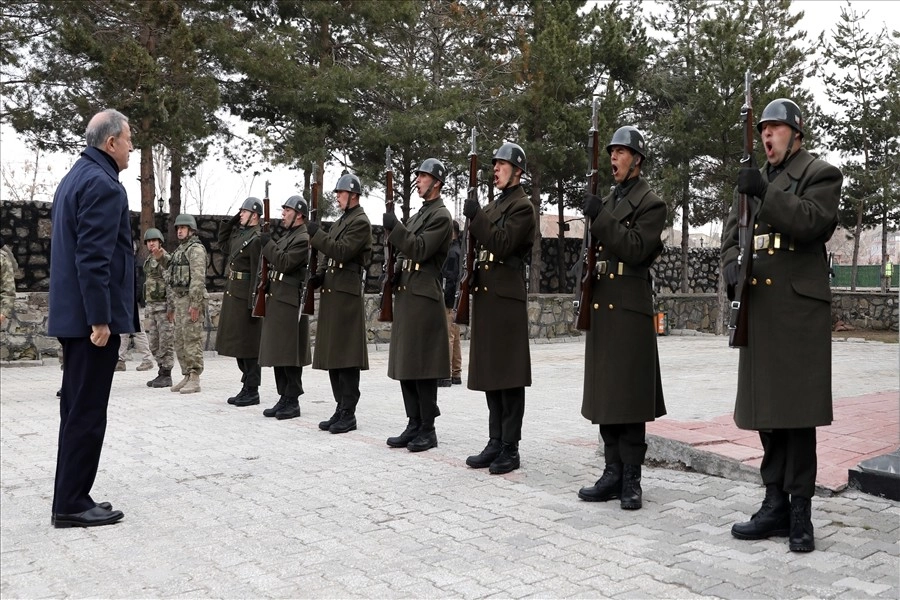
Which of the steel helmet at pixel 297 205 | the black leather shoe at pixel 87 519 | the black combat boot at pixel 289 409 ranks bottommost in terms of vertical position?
the black leather shoe at pixel 87 519

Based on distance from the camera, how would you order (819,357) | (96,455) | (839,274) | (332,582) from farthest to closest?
(839,274) → (96,455) → (819,357) → (332,582)

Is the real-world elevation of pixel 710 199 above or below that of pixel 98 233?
above

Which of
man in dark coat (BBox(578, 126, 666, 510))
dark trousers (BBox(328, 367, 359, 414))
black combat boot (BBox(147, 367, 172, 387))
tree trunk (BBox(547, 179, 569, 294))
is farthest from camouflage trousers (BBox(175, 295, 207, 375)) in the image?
tree trunk (BBox(547, 179, 569, 294))

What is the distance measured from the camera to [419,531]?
446 centimetres

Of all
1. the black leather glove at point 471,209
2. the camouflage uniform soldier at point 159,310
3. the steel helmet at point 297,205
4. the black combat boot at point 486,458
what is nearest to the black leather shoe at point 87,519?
the black combat boot at point 486,458

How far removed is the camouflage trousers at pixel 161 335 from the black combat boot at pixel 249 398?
2.09 metres

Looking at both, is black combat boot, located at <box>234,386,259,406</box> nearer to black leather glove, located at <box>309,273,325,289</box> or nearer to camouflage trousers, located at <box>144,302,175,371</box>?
black leather glove, located at <box>309,273,325,289</box>

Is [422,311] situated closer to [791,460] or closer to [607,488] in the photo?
[607,488]

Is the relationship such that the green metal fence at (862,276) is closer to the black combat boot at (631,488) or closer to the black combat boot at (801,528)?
the black combat boot at (631,488)

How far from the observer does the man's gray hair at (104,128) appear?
A: 16.0 feet

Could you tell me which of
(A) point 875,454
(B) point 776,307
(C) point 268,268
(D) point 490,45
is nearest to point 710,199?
(D) point 490,45

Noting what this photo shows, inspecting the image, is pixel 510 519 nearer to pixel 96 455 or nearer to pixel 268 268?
pixel 96 455

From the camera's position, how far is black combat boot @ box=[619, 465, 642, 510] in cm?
484

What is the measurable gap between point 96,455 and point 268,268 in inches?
177
